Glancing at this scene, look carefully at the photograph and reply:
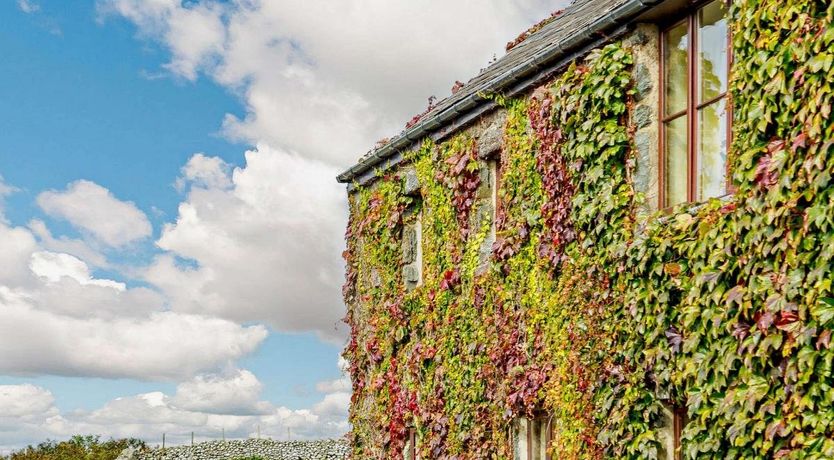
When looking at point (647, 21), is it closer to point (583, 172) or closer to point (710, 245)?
point (583, 172)

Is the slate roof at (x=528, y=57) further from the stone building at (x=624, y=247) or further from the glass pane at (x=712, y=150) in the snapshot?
the glass pane at (x=712, y=150)

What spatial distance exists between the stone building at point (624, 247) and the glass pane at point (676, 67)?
20mm

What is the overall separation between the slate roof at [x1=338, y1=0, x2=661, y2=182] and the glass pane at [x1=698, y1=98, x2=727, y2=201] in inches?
44.2

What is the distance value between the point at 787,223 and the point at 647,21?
289 cm

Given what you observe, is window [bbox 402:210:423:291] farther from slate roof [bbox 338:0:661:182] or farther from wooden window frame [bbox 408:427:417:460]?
wooden window frame [bbox 408:427:417:460]

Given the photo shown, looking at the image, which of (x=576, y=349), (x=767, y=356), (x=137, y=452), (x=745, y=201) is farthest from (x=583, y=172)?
(x=137, y=452)

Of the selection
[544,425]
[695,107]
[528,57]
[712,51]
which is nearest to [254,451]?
[544,425]

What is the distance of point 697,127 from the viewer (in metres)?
9.15

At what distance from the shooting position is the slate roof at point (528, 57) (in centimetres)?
1005

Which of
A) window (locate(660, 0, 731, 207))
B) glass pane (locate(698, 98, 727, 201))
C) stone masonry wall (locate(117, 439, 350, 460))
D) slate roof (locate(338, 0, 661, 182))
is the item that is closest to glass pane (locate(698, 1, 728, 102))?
window (locate(660, 0, 731, 207))

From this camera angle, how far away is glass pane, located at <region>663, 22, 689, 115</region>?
9398 mm

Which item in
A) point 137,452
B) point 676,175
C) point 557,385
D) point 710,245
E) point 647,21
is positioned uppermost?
point 647,21

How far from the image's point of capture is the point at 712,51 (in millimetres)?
9117

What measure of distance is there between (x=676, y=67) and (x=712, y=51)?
1.47ft
